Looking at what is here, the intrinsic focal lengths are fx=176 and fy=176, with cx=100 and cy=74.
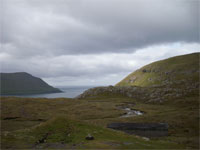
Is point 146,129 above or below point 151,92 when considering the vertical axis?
below

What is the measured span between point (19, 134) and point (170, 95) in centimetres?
12482

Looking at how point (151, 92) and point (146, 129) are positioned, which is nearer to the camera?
point (146, 129)

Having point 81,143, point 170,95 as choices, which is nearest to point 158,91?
point 170,95

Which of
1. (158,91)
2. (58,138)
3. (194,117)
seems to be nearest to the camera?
(58,138)

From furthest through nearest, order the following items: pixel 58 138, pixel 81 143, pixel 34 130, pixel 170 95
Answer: pixel 170 95 < pixel 34 130 < pixel 58 138 < pixel 81 143

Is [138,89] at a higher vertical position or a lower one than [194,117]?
higher

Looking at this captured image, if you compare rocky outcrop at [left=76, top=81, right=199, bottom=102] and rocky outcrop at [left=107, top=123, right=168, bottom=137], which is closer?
rocky outcrop at [left=107, top=123, right=168, bottom=137]

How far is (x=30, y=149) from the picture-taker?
1048 inches

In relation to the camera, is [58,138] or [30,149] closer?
[30,149]

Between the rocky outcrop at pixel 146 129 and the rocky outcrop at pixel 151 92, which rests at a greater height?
the rocky outcrop at pixel 151 92

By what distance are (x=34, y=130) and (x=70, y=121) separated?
8392 mm

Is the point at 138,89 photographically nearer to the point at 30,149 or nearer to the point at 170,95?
the point at 170,95

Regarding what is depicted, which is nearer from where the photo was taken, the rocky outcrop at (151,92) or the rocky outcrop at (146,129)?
the rocky outcrop at (146,129)

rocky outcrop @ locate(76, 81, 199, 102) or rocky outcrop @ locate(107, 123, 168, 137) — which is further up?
rocky outcrop @ locate(76, 81, 199, 102)
